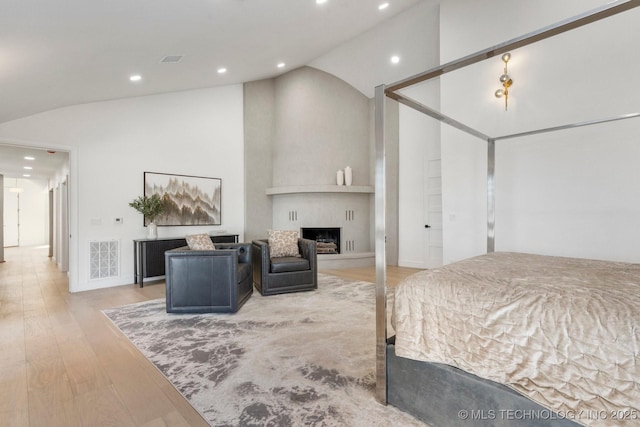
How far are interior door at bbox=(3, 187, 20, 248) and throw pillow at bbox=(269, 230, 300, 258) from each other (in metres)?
12.3

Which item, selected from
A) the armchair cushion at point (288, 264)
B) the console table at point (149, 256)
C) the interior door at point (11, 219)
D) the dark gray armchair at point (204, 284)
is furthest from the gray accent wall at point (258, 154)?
the interior door at point (11, 219)

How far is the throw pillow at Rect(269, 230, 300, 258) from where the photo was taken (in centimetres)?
478

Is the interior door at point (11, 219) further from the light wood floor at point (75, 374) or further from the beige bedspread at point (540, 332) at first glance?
the beige bedspread at point (540, 332)

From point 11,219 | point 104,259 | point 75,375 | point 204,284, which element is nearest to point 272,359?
point 75,375

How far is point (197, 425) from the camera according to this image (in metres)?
1.65

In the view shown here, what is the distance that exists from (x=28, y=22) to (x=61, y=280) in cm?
482

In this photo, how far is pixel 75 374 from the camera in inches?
86.4

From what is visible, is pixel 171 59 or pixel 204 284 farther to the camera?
pixel 171 59

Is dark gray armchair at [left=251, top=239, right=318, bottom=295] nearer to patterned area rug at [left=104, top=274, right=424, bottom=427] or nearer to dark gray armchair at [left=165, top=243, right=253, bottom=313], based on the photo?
patterned area rug at [left=104, top=274, right=424, bottom=427]

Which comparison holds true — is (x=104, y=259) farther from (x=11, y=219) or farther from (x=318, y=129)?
(x=11, y=219)

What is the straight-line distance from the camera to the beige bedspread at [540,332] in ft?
3.59

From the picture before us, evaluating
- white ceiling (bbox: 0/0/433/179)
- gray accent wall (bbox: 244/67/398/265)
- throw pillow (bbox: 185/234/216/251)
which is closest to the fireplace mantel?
gray accent wall (bbox: 244/67/398/265)

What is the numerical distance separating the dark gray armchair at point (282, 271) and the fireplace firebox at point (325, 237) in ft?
7.76

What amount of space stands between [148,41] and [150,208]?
2799 mm
